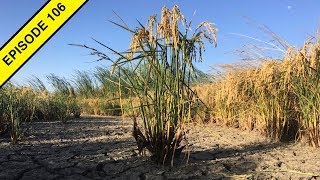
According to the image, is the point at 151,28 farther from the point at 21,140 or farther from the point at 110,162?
the point at 21,140

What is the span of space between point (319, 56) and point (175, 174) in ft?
5.84

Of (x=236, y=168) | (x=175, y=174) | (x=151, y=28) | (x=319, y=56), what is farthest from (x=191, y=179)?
(x=319, y=56)

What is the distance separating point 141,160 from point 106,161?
28 cm

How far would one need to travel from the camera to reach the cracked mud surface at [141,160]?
2.80 m

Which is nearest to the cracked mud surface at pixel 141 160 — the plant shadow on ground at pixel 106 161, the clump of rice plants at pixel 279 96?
the plant shadow on ground at pixel 106 161

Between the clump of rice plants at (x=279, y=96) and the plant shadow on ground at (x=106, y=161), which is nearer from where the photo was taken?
the plant shadow on ground at (x=106, y=161)

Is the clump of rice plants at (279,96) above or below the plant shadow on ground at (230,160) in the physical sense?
above

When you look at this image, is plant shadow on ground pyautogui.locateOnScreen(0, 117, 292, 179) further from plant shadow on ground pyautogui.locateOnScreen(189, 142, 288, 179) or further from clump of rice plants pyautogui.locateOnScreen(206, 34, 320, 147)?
clump of rice plants pyautogui.locateOnScreen(206, 34, 320, 147)

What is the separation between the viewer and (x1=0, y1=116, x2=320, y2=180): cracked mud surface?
2.80m

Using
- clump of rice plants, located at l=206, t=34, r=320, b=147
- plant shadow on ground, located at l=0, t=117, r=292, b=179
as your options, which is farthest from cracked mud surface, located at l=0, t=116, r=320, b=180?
clump of rice plants, located at l=206, t=34, r=320, b=147

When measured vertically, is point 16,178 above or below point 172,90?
below

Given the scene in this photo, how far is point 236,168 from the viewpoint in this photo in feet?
9.75

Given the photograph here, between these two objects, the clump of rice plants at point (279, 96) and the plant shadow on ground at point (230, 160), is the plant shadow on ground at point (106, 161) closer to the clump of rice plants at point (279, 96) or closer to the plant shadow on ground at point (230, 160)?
the plant shadow on ground at point (230, 160)

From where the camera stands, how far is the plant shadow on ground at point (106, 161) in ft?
9.14
